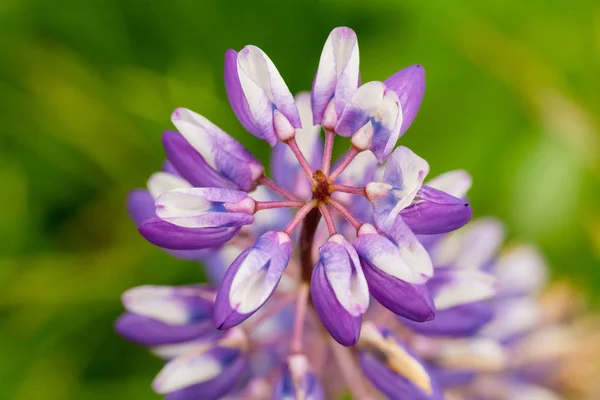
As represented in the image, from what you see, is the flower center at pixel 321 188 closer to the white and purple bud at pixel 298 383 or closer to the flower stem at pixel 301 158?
the flower stem at pixel 301 158

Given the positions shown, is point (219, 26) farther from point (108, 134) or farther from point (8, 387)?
point (8, 387)

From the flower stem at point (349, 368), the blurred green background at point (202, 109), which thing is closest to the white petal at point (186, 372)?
the flower stem at point (349, 368)

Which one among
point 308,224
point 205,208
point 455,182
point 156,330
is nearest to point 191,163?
point 205,208

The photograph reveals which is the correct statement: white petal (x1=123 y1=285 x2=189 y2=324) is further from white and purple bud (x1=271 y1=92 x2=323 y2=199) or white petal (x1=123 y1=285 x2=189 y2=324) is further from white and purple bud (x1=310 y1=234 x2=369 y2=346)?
white and purple bud (x1=310 y1=234 x2=369 y2=346)

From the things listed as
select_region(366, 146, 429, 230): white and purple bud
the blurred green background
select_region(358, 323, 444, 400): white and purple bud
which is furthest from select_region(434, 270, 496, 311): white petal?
the blurred green background

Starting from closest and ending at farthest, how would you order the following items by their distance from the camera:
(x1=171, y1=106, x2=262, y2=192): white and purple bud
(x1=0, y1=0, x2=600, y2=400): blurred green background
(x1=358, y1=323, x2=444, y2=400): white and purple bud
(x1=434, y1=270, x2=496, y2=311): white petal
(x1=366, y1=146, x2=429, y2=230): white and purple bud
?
(x1=366, y1=146, x2=429, y2=230): white and purple bud < (x1=171, y1=106, x2=262, y2=192): white and purple bud < (x1=358, y1=323, x2=444, y2=400): white and purple bud < (x1=434, y1=270, x2=496, y2=311): white petal < (x1=0, y1=0, x2=600, y2=400): blurred green background
